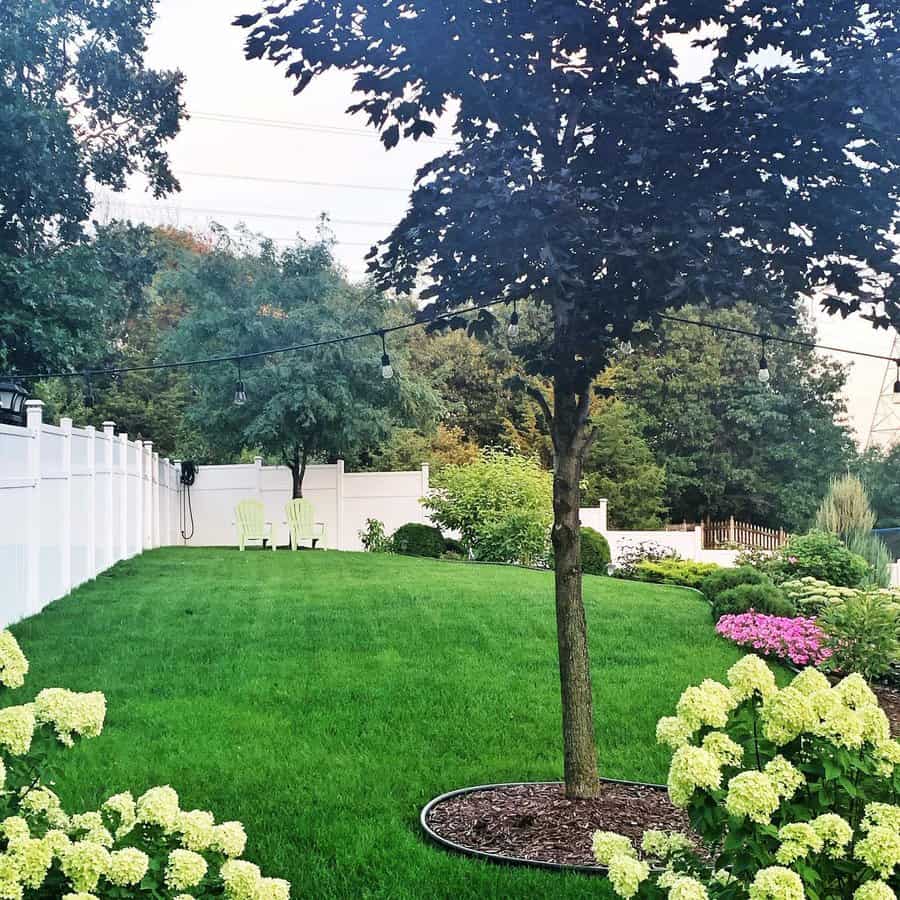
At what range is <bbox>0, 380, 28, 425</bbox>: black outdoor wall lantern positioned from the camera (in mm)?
8492

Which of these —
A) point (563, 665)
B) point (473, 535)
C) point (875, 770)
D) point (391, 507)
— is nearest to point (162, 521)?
point (391, 507)

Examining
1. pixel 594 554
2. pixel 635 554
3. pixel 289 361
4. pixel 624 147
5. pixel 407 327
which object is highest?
pixel 289 361

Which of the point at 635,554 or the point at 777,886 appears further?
the point at 635,554

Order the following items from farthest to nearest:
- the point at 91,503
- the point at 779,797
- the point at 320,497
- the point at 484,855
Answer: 1. the point at 320,497
2. the point at 91,503
3. the point at 484,855
4. the point at 779,797

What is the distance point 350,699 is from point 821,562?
7.90 metres

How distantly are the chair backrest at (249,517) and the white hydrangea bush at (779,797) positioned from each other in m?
15.8

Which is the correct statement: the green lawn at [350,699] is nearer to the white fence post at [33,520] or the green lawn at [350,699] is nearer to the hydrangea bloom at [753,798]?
the white fence post at [33,520]

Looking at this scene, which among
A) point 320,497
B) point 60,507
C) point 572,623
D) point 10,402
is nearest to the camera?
point 572,623

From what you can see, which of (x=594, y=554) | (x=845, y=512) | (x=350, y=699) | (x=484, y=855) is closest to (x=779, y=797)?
(x=484, y=855)

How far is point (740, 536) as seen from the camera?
23.9m

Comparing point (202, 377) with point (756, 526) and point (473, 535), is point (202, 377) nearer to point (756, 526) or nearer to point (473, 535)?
point (473, 535)

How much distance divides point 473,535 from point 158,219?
18529mm

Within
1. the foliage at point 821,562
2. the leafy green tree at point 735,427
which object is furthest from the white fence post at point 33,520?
the leafy green tree at point 735,427

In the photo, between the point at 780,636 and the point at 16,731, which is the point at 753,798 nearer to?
the point at 16,731
